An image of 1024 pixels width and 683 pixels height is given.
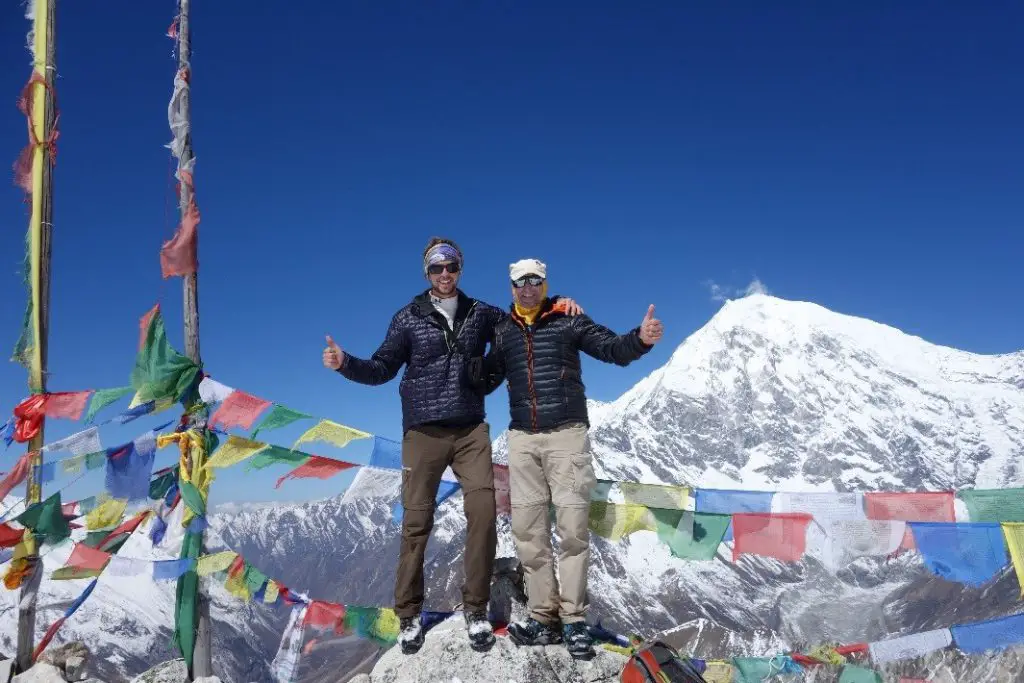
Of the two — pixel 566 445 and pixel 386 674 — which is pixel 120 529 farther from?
pixel 566 445

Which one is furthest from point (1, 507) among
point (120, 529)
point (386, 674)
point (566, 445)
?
point (566, 445)

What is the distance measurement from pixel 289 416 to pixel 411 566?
2138 millimetres

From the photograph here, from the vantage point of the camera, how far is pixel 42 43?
25.2ft

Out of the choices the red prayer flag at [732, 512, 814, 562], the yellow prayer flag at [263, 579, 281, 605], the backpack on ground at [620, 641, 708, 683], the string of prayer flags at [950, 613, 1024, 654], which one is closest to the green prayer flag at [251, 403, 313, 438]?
the yellow prayer flag at [263, 579, 281, 605]

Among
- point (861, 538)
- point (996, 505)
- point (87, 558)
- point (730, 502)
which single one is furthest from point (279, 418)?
point (996, 505)

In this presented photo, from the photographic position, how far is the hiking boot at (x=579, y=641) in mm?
5168

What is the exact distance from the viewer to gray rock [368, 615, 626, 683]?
518cm

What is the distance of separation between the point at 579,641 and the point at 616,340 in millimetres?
2264

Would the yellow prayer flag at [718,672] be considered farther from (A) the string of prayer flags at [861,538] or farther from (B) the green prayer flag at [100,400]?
(B) the green prayer flag at [100,400]

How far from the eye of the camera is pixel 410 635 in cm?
542

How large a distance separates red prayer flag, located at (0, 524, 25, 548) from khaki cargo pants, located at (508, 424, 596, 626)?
492 cm

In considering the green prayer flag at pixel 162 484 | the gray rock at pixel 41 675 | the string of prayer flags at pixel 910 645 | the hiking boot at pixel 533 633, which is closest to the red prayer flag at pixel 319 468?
the green prayer flag at pixel 162 484

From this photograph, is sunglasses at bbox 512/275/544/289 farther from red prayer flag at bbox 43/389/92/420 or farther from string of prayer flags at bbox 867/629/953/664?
red prayer flag at bbox 43/389/92/420

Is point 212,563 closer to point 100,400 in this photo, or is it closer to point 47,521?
point 47,521
